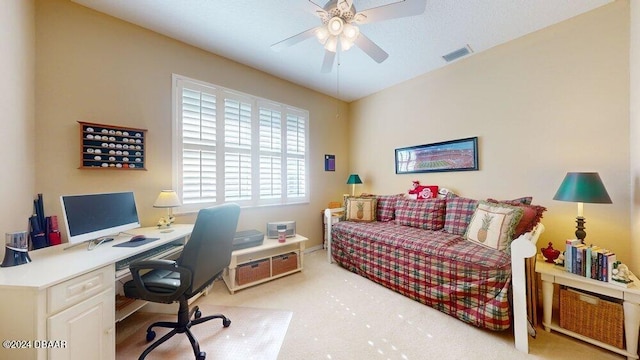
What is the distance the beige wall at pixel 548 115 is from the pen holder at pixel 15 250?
387 cm

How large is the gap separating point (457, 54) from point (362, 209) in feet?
7.59

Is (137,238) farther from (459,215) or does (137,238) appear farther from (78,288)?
(459,215)

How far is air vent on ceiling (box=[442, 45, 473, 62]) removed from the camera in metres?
2.62

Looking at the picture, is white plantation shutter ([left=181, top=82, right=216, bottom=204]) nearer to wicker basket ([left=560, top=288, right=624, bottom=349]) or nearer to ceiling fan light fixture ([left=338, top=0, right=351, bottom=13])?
ceiling fan light fixture ([left=338, top=0, right=351, bottom=13])

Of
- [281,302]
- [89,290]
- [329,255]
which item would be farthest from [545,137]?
[89,290]

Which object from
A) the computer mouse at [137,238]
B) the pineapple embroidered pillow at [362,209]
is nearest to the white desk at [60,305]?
the computer mouse at [137,238]

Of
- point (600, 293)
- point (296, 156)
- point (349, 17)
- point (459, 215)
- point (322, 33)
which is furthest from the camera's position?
point (296, 156)

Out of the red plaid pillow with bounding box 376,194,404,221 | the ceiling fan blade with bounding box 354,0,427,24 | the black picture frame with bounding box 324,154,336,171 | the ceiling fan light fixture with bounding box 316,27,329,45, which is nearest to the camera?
the ceiling fan blade with bounding box 354,0,427,24

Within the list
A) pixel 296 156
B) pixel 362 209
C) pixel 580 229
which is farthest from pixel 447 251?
pixel 296 156

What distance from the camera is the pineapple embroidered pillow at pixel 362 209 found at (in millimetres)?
3271

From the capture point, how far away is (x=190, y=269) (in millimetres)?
1457

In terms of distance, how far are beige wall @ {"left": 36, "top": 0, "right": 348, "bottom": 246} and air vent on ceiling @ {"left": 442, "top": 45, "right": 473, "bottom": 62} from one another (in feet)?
8.59

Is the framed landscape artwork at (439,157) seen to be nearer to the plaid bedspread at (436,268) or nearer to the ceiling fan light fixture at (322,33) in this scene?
the plaid bedspread at (436,268)

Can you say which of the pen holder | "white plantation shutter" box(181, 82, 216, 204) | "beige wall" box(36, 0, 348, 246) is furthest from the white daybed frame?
the pen holder
